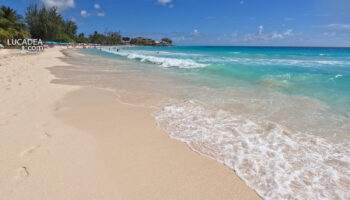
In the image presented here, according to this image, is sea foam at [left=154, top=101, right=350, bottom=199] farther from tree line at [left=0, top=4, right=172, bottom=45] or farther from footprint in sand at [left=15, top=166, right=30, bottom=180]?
tree line at [left=0, top=4, right=172, bottom=45]

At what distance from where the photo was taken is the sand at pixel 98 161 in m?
2.18

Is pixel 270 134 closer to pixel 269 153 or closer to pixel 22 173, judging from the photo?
pixel 269 153

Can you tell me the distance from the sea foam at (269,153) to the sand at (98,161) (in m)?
0.23

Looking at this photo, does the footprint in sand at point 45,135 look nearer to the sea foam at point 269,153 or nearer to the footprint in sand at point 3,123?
the footprint in sand at point 3,123

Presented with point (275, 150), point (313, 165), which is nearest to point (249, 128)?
point (275, 150)

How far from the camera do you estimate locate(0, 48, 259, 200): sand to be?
2176 mm

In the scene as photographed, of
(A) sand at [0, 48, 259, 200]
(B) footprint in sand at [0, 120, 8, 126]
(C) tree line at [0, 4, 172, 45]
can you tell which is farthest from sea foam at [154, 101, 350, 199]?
(C) tree line at [0, 4, 172, 45]

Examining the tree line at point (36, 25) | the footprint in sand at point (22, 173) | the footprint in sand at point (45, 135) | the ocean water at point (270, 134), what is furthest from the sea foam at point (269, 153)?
the tree line at point (36, 25)

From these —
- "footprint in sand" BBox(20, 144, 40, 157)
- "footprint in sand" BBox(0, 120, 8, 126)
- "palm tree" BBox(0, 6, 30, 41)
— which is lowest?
"footprint in sand" BBox(20, 144, 40, 157)

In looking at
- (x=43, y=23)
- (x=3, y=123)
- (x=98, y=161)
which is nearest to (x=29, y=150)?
(x=98, y=161)

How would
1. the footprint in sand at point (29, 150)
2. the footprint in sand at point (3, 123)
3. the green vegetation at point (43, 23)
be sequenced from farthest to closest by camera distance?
the green vegetation at point (43, 23)
the footprint in sand at point (3, 123)
the footprint in sand at point (29, 150)

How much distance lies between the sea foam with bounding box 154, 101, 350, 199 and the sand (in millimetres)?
234

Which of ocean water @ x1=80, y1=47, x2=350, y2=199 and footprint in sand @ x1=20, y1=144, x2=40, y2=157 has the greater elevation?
ocean water @ x1=80, y1=47, x2=350, y2=199

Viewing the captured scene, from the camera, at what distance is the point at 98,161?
8.86ft
